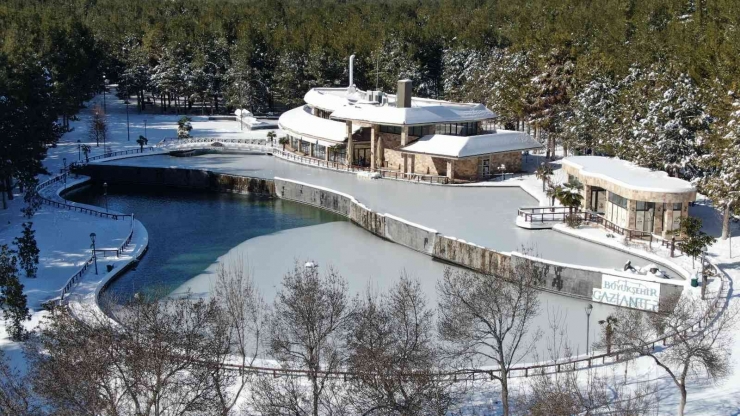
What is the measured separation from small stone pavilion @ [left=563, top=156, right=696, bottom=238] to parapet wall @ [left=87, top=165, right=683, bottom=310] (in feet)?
21.5

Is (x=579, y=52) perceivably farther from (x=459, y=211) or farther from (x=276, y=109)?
(x=276, y=109)

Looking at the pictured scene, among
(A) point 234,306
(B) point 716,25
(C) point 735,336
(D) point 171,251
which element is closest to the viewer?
(A) point 234,306

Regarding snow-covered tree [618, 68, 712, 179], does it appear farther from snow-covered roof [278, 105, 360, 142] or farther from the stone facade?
snow-covered roof [278, 105, 360, 142]

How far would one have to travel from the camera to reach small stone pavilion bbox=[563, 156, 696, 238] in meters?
45.8

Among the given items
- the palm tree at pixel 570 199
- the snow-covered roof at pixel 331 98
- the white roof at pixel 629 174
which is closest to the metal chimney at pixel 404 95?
the snow-covered roof at pixel 331 98

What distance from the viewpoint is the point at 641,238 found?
46312 mm

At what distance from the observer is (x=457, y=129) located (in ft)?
212

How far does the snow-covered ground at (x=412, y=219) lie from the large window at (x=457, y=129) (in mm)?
5354

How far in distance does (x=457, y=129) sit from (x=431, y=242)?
17671 mm

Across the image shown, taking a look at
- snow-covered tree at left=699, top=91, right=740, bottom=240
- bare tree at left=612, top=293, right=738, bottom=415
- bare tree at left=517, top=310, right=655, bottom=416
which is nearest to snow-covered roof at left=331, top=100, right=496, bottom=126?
snow-covered tree at left=699, top=91, right=740, bottom=240

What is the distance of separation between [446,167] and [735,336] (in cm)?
3063

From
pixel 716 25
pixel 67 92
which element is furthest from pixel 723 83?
pixel 67 92

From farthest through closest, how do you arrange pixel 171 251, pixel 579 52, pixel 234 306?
1. pixel 579 52
2. pixel 171 251
3. pixel 234 306

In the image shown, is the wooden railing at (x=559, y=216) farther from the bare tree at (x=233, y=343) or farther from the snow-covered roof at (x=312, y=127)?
the snow-covered roof at (x=312, y=127)
